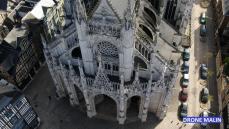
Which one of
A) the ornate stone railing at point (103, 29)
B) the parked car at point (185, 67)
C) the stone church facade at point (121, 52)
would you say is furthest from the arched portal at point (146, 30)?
the parked car at point (185, 67)

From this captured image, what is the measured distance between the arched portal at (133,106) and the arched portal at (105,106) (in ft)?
11.1

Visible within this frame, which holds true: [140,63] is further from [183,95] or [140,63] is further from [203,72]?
[203,72]

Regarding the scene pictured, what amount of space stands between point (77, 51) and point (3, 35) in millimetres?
27346

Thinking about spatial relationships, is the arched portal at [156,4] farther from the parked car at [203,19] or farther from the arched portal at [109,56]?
the parked car at [203,19]

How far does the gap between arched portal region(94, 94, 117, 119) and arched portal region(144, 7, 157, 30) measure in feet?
70.5

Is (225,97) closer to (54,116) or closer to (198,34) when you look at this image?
(198,34)

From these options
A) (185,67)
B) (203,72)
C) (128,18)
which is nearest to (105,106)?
(185,67)

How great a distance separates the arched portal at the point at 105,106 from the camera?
7244 cm

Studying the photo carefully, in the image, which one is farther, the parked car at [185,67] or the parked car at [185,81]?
the parked car at [185,67]

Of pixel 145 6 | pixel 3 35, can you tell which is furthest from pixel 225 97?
pixel 3 35

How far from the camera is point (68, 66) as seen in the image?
6669cm

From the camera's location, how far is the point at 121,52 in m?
56.0

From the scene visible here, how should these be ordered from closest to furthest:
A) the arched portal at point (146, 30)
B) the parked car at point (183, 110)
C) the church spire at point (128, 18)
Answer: the church spire at point (128, 18) → the arched portal at point (146, 30) → the parked car at point (183, 110)

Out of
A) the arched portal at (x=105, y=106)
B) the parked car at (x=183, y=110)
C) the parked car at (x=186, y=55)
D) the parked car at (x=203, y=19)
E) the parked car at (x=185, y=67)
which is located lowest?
the parked car at (x=183, y=110)
